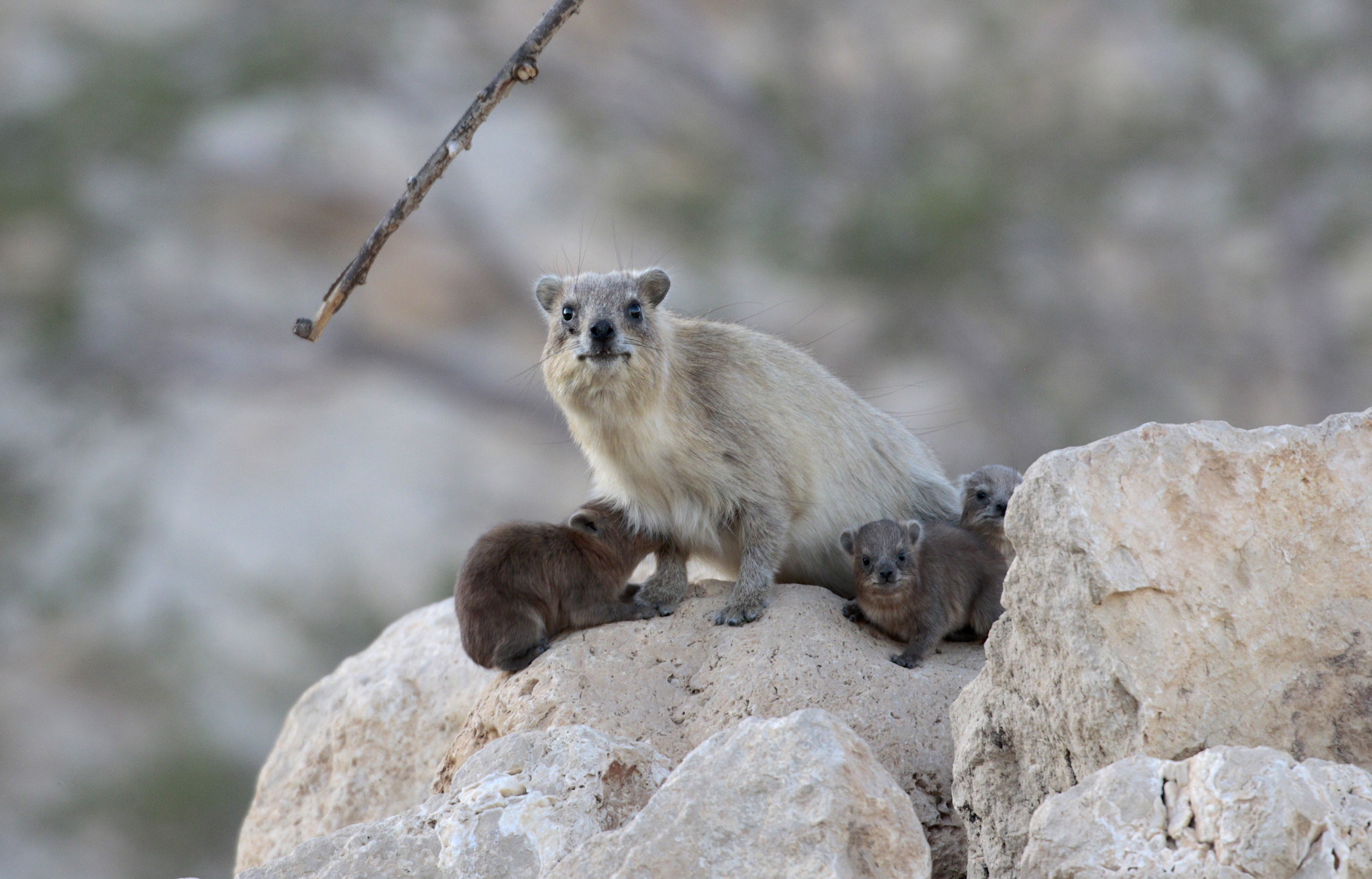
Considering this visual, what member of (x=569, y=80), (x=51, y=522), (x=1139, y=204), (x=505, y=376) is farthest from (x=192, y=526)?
(x=1139, y=204)

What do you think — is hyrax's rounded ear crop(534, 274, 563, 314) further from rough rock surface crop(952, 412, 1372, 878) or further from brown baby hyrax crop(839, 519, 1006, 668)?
rough rock surface crop(952, 412, 1372, 878)

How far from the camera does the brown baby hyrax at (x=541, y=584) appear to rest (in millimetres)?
6387

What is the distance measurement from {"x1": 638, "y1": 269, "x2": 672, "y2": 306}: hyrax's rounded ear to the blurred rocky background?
33.0ft

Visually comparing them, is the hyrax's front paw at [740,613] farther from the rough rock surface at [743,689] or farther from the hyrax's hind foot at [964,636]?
the hyrax's hind foot at [964,636]

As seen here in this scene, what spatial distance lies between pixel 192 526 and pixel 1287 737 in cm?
2082

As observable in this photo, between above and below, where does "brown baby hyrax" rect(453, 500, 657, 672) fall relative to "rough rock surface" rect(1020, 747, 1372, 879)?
above

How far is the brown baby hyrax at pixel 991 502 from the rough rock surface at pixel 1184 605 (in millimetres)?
2686

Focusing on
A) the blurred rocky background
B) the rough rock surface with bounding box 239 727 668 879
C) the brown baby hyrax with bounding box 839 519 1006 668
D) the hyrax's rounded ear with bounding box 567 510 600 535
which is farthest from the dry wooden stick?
the blurred rocky background

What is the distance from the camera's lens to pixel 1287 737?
162 inches

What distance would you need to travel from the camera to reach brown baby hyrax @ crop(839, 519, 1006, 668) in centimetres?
638

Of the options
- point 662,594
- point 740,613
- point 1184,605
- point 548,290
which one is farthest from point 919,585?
point 548,290

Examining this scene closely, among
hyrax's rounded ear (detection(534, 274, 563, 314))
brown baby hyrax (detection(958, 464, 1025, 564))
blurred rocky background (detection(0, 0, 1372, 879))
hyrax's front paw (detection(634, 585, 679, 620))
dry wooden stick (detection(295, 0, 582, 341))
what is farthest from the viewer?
blurred rocky background (detection(0, 0, 1372, 879))

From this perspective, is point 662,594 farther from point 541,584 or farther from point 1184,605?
point 1184,605

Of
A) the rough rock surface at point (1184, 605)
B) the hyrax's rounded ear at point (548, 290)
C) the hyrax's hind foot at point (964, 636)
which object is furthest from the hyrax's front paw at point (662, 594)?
the rough rock surface at point (1184, 605)
